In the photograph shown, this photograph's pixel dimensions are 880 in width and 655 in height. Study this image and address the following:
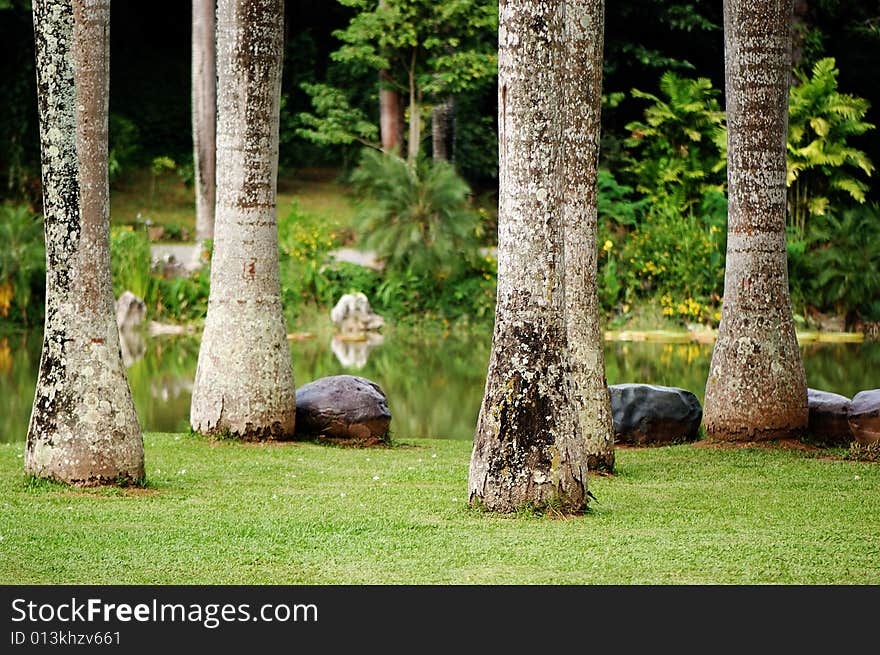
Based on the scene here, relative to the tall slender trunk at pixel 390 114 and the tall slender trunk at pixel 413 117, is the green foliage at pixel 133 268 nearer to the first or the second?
the tall slender trunk at pixel 413 117

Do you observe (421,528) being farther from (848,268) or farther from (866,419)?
(848,268)

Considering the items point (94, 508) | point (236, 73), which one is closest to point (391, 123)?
point (236, 73)

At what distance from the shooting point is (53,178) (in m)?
8.08

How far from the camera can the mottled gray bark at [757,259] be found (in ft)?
34.9

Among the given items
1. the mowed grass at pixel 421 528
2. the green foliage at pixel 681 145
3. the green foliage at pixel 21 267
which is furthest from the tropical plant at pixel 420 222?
the mowed grass at pixel 421 528

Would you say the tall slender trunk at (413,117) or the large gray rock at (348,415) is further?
the tall slender trunk at (413,117)

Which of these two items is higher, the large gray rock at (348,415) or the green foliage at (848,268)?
the green foliage at (848,268)

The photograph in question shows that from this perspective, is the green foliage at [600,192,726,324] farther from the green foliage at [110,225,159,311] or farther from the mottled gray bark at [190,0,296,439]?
the mottled gray bark at [190,0,296,439]

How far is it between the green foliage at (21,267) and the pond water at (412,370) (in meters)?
0.96

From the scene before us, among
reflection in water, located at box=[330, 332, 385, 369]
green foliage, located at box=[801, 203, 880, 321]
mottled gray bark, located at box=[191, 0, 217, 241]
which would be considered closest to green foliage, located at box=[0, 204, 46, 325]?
mottled gray bark, located at box=[191, 0, 217, 241]

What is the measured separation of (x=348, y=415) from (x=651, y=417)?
2.58m

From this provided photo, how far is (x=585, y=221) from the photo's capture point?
938 cm

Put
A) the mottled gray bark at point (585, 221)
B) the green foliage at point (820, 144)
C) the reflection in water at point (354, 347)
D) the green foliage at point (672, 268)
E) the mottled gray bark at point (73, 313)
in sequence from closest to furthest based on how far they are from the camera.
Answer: the mottled gray bark at point (73, 313) < the mottled gray bark at point (585, 221) < the reflection in water at point (354, 347) < the green foliage at point (672, 268) < the green foliage at point (820, 144)

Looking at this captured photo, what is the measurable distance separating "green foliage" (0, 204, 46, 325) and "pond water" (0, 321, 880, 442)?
3.14ft
